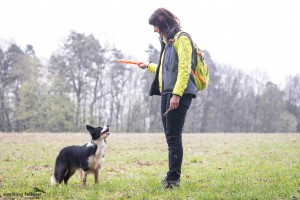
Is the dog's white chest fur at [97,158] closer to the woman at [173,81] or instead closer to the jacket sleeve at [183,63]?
the woman at [173,81]

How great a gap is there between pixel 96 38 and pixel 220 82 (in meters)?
26.0

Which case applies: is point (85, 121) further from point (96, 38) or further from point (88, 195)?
point (88, 195)

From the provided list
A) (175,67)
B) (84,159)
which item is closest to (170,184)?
(84,159)

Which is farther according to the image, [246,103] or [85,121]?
[246,103]

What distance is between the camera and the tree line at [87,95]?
44.6m

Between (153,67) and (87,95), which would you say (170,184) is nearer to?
(153,67)

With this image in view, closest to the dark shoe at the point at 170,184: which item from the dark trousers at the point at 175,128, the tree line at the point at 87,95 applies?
the dark trousers at the point at 175,128

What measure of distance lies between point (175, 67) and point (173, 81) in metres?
0.24

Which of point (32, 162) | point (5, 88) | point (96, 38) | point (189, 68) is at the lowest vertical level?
point (32, 162)

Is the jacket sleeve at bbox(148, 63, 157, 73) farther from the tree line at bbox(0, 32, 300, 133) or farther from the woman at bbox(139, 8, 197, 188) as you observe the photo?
the tree line at bbox(0, 32, 300, 133)

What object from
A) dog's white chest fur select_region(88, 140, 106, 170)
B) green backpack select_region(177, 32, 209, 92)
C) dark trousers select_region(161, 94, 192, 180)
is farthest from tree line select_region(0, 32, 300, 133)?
dark trousers select_region(161, 94, 192, 180)

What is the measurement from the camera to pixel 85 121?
47.7 metres

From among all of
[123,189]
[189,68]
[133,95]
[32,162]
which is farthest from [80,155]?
[133,95]

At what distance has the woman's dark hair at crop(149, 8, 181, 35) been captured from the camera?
5840mm
